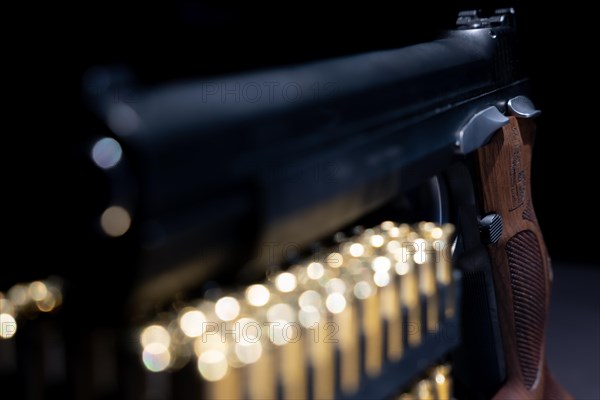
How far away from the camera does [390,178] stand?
0.66 metres

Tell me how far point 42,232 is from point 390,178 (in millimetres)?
317

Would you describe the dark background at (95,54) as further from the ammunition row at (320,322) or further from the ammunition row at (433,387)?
the ammunition row at (433,387)

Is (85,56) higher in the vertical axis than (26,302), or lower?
higher

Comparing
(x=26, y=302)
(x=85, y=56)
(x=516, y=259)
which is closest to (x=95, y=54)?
(x=85, y=56)

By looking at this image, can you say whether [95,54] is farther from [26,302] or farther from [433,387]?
[433,387]

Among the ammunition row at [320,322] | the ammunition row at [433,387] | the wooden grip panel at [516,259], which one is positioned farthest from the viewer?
the wooden grip panel at [516,259]

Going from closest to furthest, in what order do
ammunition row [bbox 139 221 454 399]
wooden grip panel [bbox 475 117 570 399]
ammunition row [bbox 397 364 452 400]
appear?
1. ammunition row [bbox 139 221 454 399]
2. ammunition row [bbox 397 364 452 400]
3. wooden grip panel [bbox 475 117 570 399]

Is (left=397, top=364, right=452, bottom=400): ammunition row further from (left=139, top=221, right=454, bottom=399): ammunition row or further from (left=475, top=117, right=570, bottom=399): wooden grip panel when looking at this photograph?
(left=475, top=117, right=570, bottom=399): wooden grip panel

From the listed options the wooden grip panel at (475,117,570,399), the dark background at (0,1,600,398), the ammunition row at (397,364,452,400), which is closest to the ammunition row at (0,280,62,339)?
the dark background at (0,1,600,398)

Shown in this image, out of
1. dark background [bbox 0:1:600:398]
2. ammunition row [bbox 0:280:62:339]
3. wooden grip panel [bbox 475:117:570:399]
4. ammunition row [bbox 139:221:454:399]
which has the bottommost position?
wooden grip panel [bbox 475:117:570:399]

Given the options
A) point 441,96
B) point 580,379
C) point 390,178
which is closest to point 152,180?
point 390,178

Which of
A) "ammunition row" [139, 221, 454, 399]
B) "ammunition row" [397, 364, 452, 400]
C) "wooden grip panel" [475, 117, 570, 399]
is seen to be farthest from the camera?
"wooden grip panel" [475, 117, 570, 399]

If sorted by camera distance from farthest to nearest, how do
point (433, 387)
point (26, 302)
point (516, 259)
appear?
point (516, 259) < point (433, 387) < point (26, 302)

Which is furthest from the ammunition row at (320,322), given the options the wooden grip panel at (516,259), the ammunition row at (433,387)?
the wooden grip panel at (516,259)
